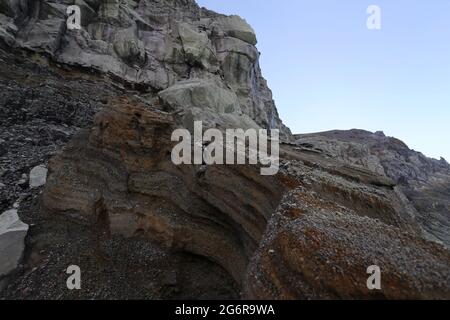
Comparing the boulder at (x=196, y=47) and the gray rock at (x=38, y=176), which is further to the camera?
the boulder at (x=196, y=47)

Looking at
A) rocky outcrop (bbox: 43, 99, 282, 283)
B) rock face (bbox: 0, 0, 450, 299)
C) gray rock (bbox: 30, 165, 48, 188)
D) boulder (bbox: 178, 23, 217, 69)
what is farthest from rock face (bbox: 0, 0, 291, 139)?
gray rock (bbox: 30, 165, 48, 188)

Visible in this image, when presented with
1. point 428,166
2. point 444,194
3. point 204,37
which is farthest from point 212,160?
point 428,166

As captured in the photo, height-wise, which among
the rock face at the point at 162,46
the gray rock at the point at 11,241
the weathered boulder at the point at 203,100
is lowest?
the gray rock at the point at 11,241

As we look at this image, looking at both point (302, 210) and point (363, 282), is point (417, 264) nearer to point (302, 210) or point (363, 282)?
point (363, 282)

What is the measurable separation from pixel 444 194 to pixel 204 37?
47.9 meters

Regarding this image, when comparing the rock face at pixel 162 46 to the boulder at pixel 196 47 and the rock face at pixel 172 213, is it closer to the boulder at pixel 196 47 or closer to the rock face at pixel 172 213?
the boulder at pixel 196 47

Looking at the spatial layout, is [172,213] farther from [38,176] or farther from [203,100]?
[203,100]

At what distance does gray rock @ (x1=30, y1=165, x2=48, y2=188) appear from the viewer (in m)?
12.7

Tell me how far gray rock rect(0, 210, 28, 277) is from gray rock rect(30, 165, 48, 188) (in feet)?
9.42

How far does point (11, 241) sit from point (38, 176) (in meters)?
5.89

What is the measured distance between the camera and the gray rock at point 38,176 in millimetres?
12672

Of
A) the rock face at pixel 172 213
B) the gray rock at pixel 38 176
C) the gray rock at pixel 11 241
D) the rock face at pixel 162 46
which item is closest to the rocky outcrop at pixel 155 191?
the rock face at pixel 172 213

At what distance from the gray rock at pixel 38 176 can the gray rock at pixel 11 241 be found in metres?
2.87

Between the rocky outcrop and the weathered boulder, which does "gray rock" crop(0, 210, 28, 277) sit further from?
the weathered boulder
